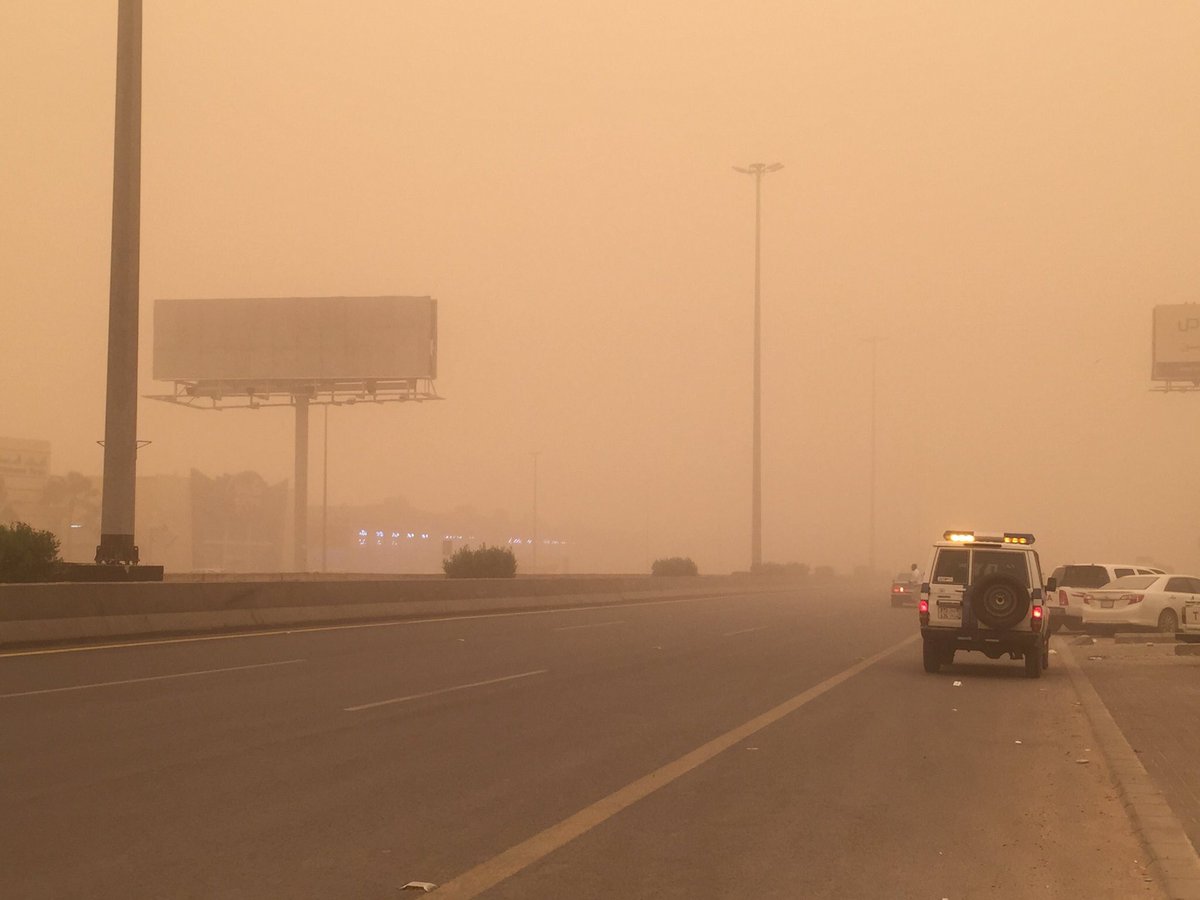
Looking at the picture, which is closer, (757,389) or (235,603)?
(235,603)

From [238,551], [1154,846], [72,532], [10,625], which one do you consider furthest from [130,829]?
[238,551]

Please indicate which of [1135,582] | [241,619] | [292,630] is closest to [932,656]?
[1135,582]

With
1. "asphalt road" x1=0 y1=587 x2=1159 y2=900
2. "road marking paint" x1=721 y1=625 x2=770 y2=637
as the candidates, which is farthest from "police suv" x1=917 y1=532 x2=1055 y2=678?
"road marking paint" x1=721 y1=625 x2=770 y2=637

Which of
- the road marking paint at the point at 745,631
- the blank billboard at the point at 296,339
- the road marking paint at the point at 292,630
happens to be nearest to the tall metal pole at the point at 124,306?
the road marking paint at the point at 292,630

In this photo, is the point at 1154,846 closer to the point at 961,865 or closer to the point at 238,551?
the point at 961,865

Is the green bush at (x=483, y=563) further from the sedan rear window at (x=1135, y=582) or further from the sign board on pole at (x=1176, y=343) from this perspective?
the sign board on pole at (x=1176, y=343)

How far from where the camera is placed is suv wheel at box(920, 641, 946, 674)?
66.6ft

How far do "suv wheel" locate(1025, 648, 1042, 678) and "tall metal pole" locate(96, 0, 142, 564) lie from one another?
594 inches

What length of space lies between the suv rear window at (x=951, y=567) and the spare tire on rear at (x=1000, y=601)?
635mm

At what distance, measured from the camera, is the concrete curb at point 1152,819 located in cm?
715

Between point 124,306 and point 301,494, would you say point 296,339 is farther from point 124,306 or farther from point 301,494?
point 124,306

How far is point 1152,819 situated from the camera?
28.6 feet

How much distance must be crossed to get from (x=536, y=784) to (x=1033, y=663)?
12486 mm

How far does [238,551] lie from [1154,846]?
394ft
